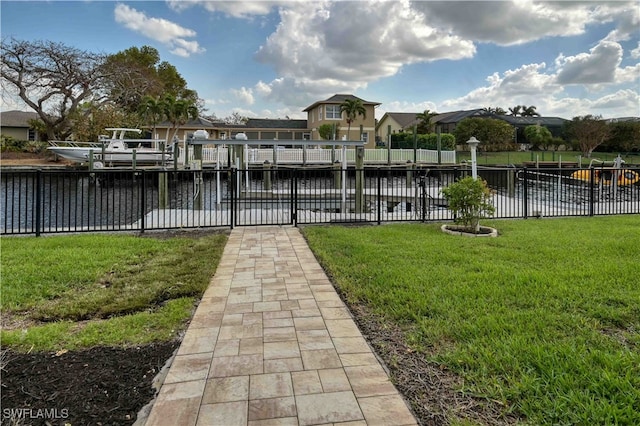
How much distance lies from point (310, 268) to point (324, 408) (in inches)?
111

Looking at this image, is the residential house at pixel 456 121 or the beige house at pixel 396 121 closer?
the residential house at pixel 456 121

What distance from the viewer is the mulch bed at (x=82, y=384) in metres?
2.07

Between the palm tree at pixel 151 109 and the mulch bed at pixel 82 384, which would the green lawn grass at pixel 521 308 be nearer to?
Result: the mulch bed at pixel 82 384

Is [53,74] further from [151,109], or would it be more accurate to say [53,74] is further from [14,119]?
[14,119]

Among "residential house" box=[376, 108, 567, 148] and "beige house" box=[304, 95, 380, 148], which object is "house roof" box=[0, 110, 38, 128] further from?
"residential house" box=[376, 108, 567, 148]

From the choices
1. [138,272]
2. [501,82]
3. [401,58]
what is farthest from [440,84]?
[138,272]

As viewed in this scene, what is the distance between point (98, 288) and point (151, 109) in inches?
1232

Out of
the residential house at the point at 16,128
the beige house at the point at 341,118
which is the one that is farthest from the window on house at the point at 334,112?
the residential house at the point at 16,128

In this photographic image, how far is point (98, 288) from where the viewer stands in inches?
162

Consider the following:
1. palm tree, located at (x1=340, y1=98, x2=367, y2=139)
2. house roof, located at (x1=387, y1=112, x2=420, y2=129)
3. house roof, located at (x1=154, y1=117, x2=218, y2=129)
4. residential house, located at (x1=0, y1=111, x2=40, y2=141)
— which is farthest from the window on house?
residential house, located at (x1=0, y1=111, x2=40, y2=141)

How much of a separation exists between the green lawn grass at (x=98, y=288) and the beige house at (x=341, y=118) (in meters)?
31.4

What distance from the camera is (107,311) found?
350 centimetres

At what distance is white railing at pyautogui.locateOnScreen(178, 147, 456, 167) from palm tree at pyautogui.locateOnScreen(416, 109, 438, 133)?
1617 centimetres

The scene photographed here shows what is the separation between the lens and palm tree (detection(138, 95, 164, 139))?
31109mm
